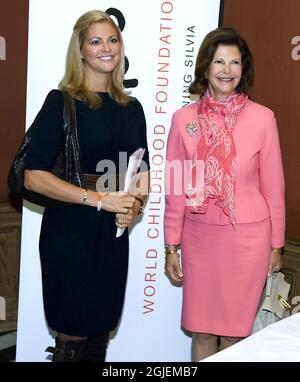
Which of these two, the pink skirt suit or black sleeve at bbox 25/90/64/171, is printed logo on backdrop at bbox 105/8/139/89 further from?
black sleeve at bbox 25/90/64/171

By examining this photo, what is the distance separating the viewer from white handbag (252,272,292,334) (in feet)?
9.41

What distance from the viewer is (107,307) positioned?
254 cm

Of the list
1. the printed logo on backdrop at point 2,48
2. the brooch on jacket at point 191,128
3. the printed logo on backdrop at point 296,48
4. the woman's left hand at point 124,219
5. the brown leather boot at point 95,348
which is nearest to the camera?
the woman's left hand at point 124,219

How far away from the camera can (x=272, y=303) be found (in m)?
2.90

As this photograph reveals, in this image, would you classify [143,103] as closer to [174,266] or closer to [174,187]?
[174,187]

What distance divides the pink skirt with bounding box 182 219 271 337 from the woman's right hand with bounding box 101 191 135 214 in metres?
0.42

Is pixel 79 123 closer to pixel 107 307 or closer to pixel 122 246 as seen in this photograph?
pixel 122 246

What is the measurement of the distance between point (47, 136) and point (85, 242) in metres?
0.41

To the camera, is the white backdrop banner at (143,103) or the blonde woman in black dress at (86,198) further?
the white backdrop banner at (143,103)

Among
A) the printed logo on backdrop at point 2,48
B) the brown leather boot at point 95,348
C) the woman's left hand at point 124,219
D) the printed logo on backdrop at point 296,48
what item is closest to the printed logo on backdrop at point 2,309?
the brown leather boot at point 95,348

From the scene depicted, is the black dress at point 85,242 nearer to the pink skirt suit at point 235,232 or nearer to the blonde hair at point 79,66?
the blonde hair at point 79,66

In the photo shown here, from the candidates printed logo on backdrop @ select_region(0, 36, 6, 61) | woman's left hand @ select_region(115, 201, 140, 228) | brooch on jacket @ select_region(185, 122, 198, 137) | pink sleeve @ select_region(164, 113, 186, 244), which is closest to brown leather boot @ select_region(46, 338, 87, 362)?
woman's left hand @ select_region(115, 201, 140, 228)

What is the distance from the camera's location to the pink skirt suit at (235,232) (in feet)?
8.68

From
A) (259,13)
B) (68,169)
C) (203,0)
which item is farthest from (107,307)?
(259,13)
